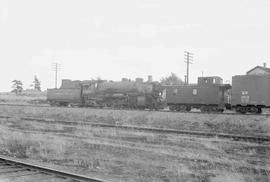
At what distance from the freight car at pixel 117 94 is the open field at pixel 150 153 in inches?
399

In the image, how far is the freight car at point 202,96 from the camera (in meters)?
26.5

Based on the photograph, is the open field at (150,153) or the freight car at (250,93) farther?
the freight car at (250,93)

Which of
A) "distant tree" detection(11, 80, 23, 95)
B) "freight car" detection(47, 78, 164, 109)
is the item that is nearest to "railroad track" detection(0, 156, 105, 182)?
"freight car" detection(47, 78, 164, 109)

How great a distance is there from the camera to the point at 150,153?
11.6 metres

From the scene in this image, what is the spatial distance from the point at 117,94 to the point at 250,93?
11867 mm

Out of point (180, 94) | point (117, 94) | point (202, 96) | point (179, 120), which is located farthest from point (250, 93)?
point (117, 94)

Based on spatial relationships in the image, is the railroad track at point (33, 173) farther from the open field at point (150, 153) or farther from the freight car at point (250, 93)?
the freight car at point (250, 93)

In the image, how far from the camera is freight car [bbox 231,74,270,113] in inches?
928

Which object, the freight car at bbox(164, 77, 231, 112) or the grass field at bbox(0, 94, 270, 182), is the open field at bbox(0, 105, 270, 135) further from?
the freight car at bbox(164, 77, 231, 112)

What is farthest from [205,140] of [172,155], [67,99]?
[67,99]

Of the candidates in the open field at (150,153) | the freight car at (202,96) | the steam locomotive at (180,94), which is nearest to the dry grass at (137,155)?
the open field at (150,153)

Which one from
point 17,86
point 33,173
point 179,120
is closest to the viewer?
point 33,173

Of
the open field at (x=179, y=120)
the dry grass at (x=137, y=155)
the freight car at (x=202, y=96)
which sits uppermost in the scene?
the freight car at (x=202, y=96)

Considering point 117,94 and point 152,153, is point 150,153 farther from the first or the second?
point 117,94
